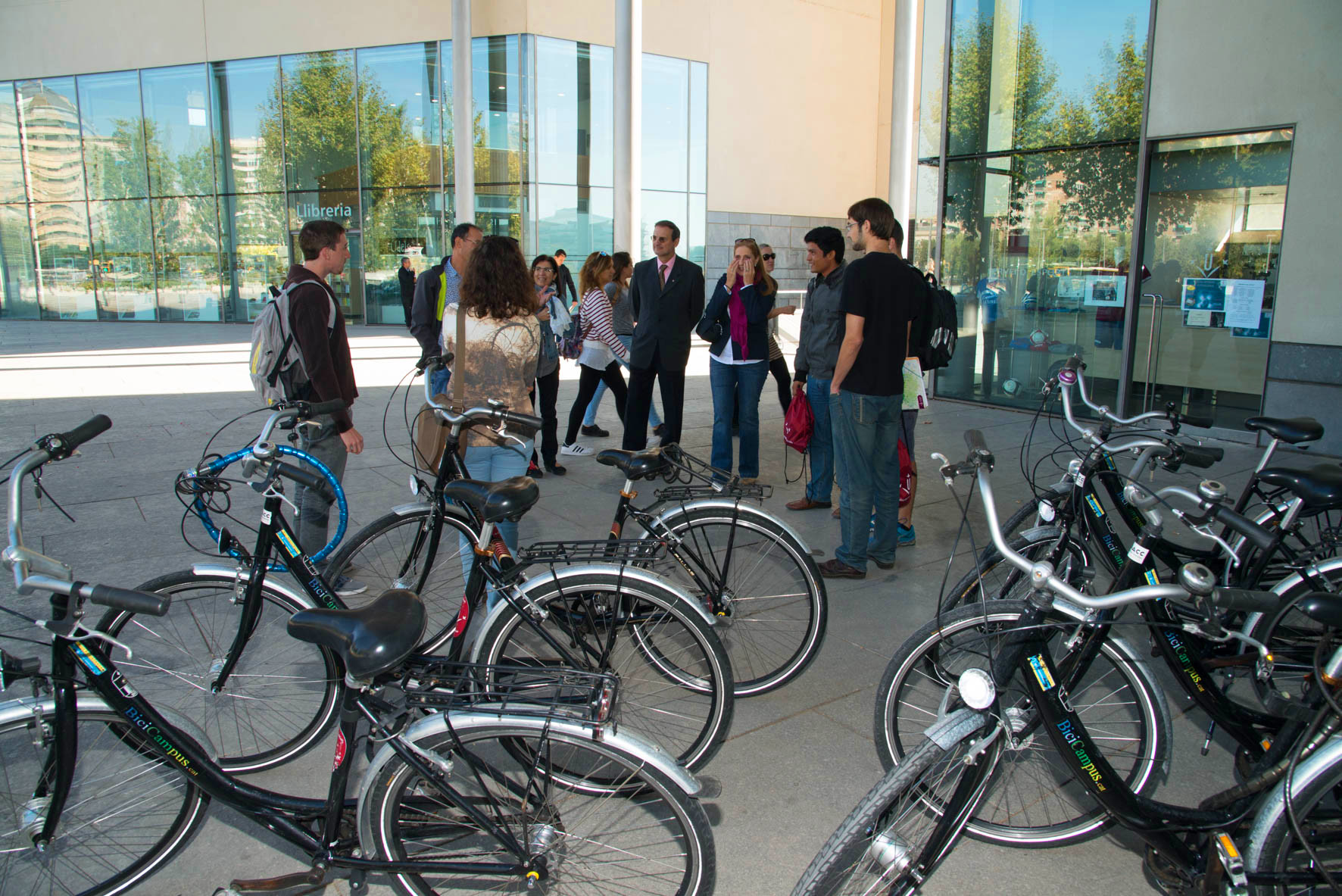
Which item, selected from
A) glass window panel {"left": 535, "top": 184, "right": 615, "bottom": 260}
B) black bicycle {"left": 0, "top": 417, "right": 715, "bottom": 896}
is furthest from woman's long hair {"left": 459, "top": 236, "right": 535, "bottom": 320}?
glass window panel {"left": 535, "top": 184, "right": 615, "bottom": 260}

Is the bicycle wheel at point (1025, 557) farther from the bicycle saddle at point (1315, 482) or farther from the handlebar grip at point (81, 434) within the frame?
the handlebar grip at point (81, 434)

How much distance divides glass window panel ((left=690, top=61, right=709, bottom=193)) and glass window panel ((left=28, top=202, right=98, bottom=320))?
17.0 m

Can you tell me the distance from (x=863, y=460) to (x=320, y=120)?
71.2 feet

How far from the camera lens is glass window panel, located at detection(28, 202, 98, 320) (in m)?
25.3

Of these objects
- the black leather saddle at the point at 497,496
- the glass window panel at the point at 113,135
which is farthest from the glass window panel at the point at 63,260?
the black leather saddle at the point at 497,496

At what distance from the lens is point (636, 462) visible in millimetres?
3625

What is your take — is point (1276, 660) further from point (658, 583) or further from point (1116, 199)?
point (1116, 199)

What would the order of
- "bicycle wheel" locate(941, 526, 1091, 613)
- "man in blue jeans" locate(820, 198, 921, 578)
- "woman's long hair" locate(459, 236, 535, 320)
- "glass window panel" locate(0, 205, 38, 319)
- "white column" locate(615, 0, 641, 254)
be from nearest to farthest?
"bicycle wheel" locate(941, 526, 1091, 613) → "woman's long hair" locate(459, 236, 535, 320) → "man in blue jeans" locate(820, 198, 921, 578) → "white column" locate(615, 0, 641, 254) → "glass window panel" locate(0, 205, 38, 319)

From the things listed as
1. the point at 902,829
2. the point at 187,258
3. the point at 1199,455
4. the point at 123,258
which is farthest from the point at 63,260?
the point at 902,829

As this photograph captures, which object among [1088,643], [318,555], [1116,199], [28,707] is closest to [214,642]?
[28,707]

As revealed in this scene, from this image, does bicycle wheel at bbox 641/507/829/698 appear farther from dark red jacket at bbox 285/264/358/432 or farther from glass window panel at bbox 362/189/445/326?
glass window panel at bbox 362/189/445/326

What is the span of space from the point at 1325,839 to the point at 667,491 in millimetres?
2417

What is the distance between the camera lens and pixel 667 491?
12.6ft

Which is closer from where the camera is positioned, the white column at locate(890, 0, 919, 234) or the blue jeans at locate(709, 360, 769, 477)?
the blue jeans at locate(709, 360, 769, 477)
